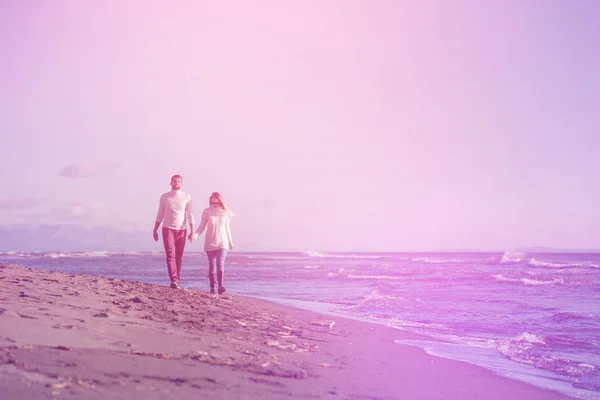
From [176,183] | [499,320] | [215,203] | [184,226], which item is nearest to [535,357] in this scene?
[499,320]

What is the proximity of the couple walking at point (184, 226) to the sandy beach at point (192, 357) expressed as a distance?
206 centimetres

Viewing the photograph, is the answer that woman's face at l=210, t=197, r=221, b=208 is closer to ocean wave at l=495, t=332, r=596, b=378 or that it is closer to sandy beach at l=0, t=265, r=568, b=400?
sandy beach at l=0, t=265, r=568, b=400

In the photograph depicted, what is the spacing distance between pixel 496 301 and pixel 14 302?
39.8 feet

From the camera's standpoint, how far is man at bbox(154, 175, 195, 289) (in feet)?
30.3

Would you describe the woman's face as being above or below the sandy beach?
above

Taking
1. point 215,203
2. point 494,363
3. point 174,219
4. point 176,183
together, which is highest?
point 176,183

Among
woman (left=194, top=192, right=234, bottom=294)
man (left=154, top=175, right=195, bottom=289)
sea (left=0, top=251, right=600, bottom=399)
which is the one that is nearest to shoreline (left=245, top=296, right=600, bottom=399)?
sea (left=0, top=251, right=600, bottom=399)

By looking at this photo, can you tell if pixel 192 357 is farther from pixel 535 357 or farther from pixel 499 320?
pixel 499 320

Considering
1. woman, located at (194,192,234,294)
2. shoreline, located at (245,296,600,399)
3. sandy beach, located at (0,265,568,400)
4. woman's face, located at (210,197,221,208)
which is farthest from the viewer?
woman's face, located at (210,197,221,208)

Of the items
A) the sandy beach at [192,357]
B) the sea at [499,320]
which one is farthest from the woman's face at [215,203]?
the sea at [499,320]

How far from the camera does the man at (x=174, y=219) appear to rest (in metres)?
9.23

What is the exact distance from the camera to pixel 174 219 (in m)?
9.24

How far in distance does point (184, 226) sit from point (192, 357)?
561cm

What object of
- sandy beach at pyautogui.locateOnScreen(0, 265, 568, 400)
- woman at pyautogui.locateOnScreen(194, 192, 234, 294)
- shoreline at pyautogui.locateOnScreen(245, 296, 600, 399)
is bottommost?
shoreline at pyautogui.locateOnScreen(245, 296, 600, 399)
